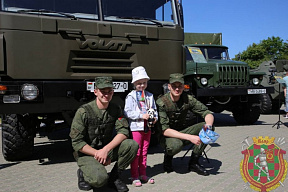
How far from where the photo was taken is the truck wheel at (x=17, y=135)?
4387mm

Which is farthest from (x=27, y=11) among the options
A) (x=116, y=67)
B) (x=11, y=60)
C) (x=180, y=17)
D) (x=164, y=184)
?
(x=164, y=184)

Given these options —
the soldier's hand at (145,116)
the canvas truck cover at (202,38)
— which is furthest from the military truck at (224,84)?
the soldier's hand at (145,116)

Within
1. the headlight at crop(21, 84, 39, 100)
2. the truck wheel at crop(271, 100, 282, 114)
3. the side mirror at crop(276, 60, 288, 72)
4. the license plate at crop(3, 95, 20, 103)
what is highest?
→ the side mirror at crop(276, 60, 288, 72)

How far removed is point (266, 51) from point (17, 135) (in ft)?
122

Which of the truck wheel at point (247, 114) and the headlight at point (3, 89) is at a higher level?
the headlight at point (3, 89)

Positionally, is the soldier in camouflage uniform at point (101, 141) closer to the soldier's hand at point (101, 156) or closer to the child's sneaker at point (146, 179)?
the soldier's hand at point (101, 156)

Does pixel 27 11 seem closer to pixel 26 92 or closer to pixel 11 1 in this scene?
pixel 11 1

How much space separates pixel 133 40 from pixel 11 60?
175cm

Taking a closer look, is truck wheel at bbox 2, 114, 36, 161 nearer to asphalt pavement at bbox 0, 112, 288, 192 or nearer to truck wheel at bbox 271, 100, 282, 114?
asphalt pavement at bbox 0, 112, 288, 192

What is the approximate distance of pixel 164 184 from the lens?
139 inches

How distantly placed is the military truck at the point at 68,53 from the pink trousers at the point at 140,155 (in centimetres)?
109

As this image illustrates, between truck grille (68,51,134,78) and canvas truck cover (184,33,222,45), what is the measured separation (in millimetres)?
5877

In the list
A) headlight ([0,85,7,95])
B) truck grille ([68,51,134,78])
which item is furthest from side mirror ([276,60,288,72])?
headlight ([0,85,7,95])

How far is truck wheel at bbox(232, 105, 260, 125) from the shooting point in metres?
8.44
